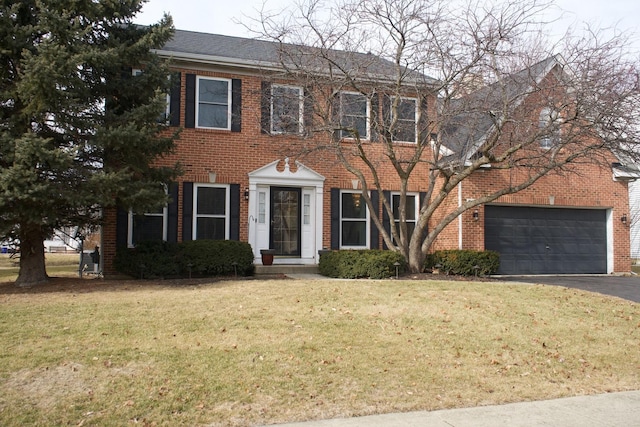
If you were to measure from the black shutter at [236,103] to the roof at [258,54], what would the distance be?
0.52 m

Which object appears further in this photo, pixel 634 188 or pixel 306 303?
pixel 634 188

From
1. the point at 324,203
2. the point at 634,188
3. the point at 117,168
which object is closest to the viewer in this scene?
the point at 117,168

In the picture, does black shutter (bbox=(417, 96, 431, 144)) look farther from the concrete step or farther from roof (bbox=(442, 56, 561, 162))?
the concrete step

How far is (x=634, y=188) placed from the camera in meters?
28.8

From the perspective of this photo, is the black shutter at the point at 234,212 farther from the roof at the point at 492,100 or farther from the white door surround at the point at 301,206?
the roof at the point at 492,100

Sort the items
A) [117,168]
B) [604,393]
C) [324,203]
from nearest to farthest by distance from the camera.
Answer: [604,393], [117,168], [324,203]

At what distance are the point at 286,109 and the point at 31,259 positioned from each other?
263 inches

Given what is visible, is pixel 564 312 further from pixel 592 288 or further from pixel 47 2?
pixel 47 2

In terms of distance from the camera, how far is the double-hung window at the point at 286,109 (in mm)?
13458

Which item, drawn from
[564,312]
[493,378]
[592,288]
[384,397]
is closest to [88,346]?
[384,397]

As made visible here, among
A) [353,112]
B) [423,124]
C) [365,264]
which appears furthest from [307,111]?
[365,264]

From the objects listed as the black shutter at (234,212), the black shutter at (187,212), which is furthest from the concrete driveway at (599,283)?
the black shutter at (187,212)

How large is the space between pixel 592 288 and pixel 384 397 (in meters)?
9.03

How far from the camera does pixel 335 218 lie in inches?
591
